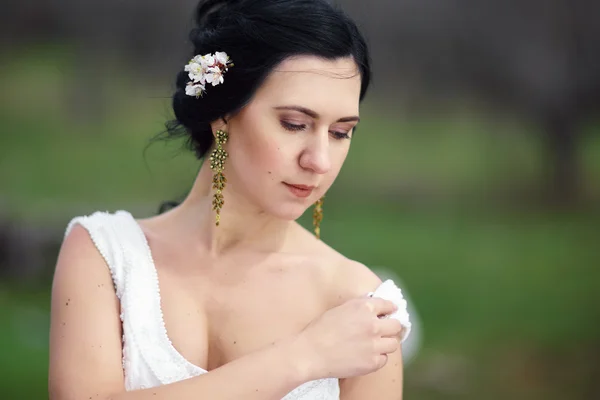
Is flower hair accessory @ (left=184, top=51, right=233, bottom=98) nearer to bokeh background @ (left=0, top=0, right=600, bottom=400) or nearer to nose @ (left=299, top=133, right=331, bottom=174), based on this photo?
nose @ (left=299, top=133, right=331, bottom=174)

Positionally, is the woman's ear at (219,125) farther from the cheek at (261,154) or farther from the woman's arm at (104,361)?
the woman's arm at (104,361)

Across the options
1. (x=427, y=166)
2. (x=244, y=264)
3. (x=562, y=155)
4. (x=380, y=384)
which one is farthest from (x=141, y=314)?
(x=562, y=155)

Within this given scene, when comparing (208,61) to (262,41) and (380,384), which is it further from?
(380,384)

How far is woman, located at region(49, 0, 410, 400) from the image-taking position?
1493 mm

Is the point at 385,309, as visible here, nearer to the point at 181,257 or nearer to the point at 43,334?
the point at 181,257

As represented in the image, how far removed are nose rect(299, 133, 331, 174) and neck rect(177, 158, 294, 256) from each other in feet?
0.68

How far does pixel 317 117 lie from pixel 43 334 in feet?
9.05

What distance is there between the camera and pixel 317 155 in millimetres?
1509

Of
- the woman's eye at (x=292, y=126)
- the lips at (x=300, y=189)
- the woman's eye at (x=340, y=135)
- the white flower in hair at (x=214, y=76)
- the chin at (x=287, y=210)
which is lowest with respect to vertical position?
the chin at (x=287, y=210)

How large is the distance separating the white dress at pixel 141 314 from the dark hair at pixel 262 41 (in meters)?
0.28

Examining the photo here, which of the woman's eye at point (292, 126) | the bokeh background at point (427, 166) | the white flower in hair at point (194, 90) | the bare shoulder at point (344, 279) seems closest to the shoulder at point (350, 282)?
the bare shoulder at point (344, 279)

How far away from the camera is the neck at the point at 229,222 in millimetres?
1694

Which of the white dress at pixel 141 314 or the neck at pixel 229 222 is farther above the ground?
the neck at pixel 229 222

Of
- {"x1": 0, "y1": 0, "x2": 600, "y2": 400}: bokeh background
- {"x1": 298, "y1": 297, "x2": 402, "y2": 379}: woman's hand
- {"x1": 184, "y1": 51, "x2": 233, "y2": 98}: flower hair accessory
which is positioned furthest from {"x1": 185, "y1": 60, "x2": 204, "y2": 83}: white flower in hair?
{"x1": 0, "y1": 0, "x2": 600, "y2": 400}: bokeh background
